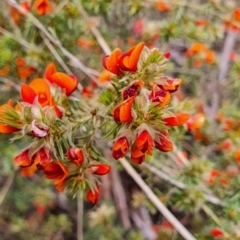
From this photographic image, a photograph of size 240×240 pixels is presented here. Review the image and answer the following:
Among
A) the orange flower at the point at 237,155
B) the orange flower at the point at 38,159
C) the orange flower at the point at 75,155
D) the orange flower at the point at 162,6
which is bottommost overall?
the orange flower at the point at 237,155

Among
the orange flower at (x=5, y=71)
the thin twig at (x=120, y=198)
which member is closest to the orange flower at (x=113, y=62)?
the orange flower at (x=5, y=71)

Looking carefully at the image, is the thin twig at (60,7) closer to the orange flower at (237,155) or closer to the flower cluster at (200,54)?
the flower cluster at (200,54)

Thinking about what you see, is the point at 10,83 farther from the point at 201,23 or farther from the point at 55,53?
the point at 201,23

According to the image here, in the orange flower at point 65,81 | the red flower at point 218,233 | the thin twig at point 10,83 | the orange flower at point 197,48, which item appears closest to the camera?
the orange flower at point 65,81

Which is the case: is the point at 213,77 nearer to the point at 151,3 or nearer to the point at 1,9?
the point at 151,3

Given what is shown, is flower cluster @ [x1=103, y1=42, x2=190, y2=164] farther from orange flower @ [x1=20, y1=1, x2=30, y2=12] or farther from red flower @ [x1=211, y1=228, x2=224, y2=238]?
orange flower @ [x1=20, y1=1, x2=30, y2=12]

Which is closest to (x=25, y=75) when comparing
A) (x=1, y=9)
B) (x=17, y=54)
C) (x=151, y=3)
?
(x=17, y=54)

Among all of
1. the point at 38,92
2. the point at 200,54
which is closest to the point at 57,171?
the point at 38,92
